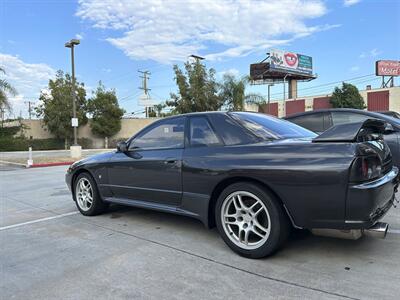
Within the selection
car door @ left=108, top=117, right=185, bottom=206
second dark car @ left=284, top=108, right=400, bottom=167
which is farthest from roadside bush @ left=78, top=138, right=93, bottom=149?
car door @ left=108, top=117, right=185, bottom=206

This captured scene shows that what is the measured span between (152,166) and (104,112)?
1284 inches

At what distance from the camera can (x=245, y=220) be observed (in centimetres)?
359

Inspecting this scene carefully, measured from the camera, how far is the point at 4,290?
309 cm

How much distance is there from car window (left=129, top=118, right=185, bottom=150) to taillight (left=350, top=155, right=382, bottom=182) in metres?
2.00

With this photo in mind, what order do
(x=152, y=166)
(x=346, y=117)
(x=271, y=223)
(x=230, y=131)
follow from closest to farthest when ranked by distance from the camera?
(x=271, y=223)
(x=230, y=131)
(x=152, y=166)
(x=346, y=117)

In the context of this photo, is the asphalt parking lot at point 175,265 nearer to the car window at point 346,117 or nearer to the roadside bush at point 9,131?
the car window at point 346,117

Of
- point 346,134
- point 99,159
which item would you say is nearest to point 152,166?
point 99,159

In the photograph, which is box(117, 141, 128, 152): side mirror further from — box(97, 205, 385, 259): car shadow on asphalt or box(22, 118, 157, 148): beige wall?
box(22, 118, 157, 148): beige wall

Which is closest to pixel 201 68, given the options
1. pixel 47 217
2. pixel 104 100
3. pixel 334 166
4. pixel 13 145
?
pixel 104 100

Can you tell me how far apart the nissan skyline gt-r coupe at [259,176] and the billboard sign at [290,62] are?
54759 mm

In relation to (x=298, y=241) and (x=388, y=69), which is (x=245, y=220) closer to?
(x=298, y=241)

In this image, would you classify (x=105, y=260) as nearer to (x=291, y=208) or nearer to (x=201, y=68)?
(x=291, y=208)

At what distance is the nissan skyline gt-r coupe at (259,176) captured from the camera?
3057mm

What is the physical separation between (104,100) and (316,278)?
3421cm
